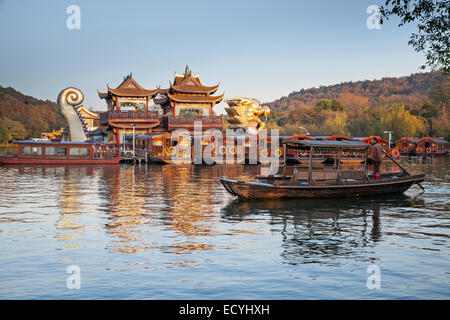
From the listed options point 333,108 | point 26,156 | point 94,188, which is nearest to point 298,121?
point 333,108

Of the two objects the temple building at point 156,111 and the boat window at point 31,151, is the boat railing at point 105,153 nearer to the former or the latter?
the boat window at point 31,151

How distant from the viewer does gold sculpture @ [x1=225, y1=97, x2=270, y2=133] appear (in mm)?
56531

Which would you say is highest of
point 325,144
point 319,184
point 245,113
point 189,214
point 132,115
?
point 132,115

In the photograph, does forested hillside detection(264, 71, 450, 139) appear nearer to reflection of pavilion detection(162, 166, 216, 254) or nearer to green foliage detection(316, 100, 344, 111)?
green foliage detection(316, 100, 344, 111)

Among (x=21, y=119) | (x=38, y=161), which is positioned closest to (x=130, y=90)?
(x=38, y=161)

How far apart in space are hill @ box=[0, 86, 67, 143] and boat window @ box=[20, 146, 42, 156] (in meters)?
50.4

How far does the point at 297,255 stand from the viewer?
1170cm

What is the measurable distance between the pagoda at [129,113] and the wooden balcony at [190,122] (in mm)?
1748

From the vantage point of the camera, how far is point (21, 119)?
113 meters

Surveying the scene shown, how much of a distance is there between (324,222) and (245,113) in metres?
42.3

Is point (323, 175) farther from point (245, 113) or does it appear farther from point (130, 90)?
point (130, 90)

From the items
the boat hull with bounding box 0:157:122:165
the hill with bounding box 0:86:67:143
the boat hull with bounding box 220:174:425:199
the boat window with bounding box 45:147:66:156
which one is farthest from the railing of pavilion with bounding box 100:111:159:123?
the boat hull with bounding box 220:174:425:199

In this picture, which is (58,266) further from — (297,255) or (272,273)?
(297,255)
